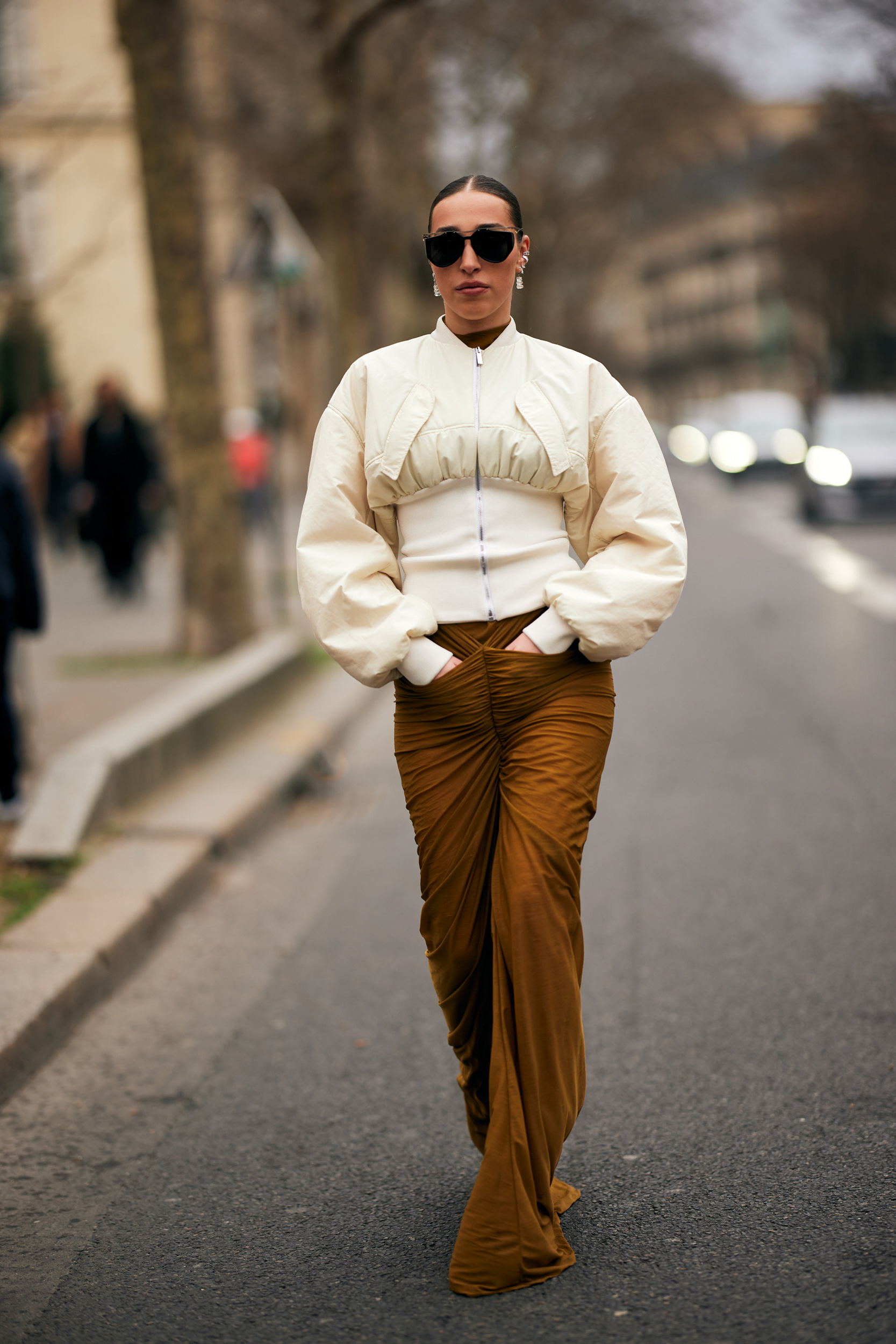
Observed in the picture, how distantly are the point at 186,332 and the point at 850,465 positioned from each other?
42.2 ft

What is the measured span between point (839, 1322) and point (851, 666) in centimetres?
885

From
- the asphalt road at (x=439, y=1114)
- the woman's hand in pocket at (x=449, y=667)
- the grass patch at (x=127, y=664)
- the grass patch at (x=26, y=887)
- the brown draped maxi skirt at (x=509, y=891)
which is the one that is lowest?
the asphalt road at (x=439, y=1114)

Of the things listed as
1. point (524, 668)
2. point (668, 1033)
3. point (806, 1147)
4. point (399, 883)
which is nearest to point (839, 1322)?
point (806, 1147)

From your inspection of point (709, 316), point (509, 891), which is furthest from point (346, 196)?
point (709, 316)

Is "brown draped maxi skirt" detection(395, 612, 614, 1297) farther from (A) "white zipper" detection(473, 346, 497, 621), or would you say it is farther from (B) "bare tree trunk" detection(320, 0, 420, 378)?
(B) "bare tree trunk" detection(320, 0, 420, 378)

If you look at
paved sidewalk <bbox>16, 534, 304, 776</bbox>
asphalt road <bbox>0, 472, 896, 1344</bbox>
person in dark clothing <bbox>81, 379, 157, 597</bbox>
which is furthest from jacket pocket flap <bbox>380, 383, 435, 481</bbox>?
person in dark clothing <bbox>81, 379, 157, 597</bbox>

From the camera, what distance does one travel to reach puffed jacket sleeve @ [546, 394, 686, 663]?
315cm

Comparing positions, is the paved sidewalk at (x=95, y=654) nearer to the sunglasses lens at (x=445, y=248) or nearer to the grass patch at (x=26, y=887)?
the grass patch at (x=26, y=887)

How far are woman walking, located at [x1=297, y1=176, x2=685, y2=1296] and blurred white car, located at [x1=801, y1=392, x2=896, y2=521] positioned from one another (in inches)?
777

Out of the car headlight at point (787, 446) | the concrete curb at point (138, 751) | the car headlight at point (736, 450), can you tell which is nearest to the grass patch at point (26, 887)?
the concrete curb at point (138, 751)

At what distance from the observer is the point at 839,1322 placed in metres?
2.94

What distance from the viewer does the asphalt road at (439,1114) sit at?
3.12 metres

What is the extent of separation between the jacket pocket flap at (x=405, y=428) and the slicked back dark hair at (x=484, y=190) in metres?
0.33

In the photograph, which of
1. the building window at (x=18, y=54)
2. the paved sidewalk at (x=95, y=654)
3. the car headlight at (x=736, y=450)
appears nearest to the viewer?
the paved sidewalk at (x=95, y=654)
